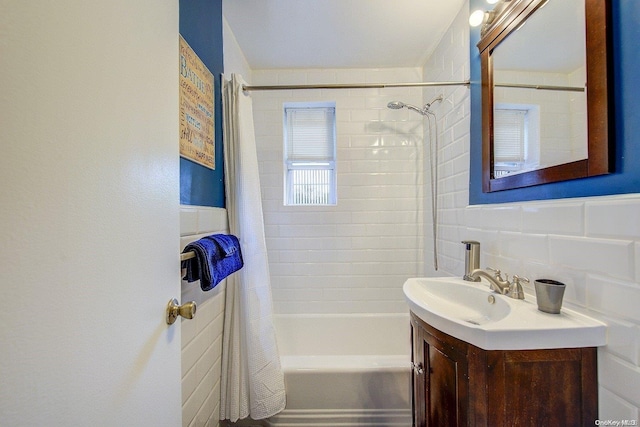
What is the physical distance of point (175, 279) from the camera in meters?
0.71

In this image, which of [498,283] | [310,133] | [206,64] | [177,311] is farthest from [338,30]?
[177,311]

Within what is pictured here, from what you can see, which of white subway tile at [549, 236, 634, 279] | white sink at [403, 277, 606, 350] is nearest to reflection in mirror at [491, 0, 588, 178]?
white subway tile at [549, 236, 634, 279]

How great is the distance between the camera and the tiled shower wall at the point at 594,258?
629 millimetres

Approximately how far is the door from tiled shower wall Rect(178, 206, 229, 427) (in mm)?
352

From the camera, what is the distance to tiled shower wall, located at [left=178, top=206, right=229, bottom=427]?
972 mm

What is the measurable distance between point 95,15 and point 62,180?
31 cm

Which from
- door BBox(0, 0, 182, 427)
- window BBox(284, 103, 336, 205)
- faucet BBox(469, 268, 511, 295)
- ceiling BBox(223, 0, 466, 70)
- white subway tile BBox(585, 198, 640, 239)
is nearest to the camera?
door BBox(0, 0, 182, 427)

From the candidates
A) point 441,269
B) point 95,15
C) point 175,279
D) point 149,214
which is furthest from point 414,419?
point 95,15

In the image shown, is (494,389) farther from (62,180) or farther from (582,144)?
(62,180)

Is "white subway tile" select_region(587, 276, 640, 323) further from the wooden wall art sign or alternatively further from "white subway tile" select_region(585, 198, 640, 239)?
the wooden wall art sign

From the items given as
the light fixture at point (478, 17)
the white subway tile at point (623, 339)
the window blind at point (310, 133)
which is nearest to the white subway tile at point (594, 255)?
the white subway tile at point (623, 339)

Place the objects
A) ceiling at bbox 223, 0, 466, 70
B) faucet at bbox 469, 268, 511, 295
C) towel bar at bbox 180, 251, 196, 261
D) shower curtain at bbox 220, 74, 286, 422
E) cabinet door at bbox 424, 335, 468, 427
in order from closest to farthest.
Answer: cabinet door at bbox 424, 335, 468, 427 < towel bar at bbox 180, 251, 196, 261 < faucet at bbox 469, 268, 511, 295 < shower curtain at bbox 220, 74, 286, 422 < ceiling at bbox 223, 0, 466, 70

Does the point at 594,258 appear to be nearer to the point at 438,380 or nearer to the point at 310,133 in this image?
the point at 438,380

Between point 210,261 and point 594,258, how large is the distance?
1.21 m
